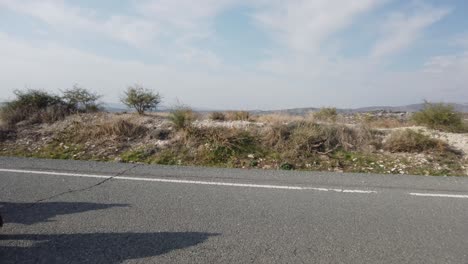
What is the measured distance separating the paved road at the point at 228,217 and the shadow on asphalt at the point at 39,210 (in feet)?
0.04

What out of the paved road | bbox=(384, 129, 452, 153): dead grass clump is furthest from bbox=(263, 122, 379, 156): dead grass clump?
the paved road

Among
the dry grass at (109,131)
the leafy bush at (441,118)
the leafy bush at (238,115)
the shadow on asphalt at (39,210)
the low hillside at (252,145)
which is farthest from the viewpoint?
the leafy bush at (238,115)

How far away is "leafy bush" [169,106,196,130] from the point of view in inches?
423

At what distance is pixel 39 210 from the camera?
16.1ft

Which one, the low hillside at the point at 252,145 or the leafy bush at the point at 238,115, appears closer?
the low hillside at the point at 252,145

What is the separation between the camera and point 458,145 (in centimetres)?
961

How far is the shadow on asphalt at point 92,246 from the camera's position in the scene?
3.59 m

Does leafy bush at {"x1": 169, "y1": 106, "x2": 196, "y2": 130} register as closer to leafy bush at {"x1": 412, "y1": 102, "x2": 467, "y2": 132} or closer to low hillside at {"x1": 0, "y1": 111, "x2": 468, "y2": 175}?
low hillside at {"x1": 0, "y1": 111, "x2": 468, "y2": 175}

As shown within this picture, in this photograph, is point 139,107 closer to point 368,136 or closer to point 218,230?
point 368,136

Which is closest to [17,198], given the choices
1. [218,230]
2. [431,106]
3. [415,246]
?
[218,230]

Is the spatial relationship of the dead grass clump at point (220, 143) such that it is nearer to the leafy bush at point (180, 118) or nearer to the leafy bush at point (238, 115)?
the leafy bush at point (180, 118)

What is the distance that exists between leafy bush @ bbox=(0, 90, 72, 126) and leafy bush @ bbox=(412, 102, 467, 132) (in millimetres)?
13037

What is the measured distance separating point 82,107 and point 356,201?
A: 12.0 meters

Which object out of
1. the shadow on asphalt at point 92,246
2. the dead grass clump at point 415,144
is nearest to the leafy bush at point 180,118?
the dead grass clump at point 415,144
